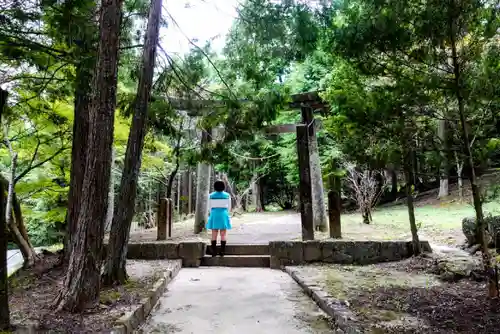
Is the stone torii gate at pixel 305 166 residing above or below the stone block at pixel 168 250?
above

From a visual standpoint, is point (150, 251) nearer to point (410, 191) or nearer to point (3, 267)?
point (3, 267)

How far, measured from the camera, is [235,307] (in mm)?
4852

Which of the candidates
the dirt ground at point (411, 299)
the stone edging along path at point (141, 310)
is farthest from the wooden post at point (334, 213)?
the stone edging along path at point (141, 310)

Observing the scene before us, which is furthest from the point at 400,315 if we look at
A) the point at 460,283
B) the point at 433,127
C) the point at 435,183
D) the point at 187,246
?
the point at 435,183

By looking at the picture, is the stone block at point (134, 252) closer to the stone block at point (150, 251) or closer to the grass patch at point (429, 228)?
the stone block at point (150, 251)

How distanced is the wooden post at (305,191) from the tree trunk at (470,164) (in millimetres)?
3780

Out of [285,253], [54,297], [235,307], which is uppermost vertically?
[285,253]

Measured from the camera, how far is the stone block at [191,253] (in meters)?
7.61

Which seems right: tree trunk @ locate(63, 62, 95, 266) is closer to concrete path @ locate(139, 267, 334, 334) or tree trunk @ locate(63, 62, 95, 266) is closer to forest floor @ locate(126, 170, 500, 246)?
concrete path @ locate(139, 267, 334, 334)

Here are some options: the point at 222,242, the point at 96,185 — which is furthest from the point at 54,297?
the point at 222,242

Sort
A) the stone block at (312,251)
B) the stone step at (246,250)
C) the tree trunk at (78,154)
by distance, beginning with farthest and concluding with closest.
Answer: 1. the stone step at (246,250)
2. the stone block at (312,251)
3. the tree trunk at (78,154)

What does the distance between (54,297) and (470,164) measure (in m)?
4.80

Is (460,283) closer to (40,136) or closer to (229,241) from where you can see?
(229,241)

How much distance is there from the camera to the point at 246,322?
427 cm
